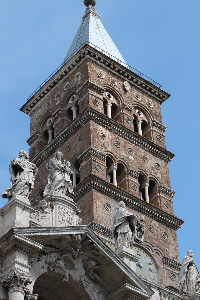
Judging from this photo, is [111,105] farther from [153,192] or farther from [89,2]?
[89,2]

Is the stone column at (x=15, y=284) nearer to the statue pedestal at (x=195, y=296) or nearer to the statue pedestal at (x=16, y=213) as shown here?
the statue pedestal at (x=16, y=213)

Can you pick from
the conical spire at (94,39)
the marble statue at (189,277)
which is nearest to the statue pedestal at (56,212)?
the marble statue at (189,277)

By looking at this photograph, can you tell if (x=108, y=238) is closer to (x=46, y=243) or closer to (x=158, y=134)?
(x=158, y=134)

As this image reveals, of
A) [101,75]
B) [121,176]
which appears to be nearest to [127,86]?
[101,75]

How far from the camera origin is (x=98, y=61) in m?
48.6

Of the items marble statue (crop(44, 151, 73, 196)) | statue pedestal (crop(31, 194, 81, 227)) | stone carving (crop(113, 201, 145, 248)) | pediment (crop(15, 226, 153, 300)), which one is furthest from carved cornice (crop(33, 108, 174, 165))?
pediment (crop(15, 226, 153, 300))

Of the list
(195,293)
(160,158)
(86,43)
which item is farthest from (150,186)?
(195,293)

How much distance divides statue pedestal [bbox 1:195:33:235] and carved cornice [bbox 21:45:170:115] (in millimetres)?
22831

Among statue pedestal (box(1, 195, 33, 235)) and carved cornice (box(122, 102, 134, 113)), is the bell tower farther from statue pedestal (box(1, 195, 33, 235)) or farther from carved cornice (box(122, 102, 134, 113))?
statue pedestal (box(1, 195, 33, 235))

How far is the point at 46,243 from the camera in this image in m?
26.7

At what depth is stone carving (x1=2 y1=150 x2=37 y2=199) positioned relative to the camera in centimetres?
2716

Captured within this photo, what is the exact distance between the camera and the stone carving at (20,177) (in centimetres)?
2716

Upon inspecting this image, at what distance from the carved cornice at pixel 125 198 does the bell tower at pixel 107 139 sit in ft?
0.16

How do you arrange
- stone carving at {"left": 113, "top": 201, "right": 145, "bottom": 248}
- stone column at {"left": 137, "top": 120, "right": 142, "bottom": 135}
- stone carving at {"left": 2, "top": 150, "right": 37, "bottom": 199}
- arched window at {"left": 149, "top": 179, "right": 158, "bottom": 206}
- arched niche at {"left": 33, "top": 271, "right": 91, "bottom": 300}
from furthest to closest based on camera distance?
stone column at {"left": 137, "top": 120, "right": 142, "bottom": 135}, arched window at {"left": 149, "top": 179, "right": 158, "bottom": 206}, stone carving at {"left": 113, "top": 201, "right": 145, "bottom": 248}, arched niche at {"left": 33, "top": 271, "right": 91, "bottom": 300}, stone carving at {"left": 2, "top": 150, "right": 37, "bottom": 199}
